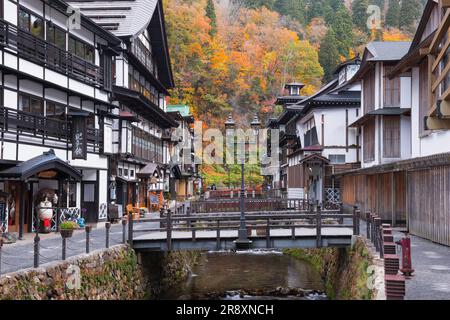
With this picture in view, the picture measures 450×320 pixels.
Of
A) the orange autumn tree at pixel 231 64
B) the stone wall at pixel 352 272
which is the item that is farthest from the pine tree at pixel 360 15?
the stone wall at pixel 352 272

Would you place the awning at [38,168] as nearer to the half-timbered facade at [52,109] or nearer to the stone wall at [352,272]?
the half-timbered facade at [52,109]

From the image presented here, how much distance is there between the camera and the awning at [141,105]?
32.0 meters

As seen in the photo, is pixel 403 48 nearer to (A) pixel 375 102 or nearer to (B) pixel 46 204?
(A) pixel 375 102

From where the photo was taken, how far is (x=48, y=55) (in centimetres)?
2272

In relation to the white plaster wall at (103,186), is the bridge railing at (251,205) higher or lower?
lower

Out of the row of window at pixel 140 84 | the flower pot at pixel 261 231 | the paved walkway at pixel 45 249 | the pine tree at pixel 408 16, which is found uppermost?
the pine tree at pixel 408 16

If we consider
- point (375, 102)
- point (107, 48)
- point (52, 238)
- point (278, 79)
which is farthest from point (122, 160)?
point (278, 79)

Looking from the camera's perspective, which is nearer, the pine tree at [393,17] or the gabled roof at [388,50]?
the gabled roof at [388,50]

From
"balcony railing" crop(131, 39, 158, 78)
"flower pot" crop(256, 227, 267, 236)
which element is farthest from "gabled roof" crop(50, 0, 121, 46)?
"flower pot" crop(256, 227, 267, 236)

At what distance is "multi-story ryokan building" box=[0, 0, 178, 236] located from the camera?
67.1 feet

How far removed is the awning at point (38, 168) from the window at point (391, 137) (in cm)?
1753

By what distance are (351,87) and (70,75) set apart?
87.5 feet

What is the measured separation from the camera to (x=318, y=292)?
2175 centimetres

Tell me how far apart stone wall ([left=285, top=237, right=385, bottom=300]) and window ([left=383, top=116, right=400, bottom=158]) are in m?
7.19
